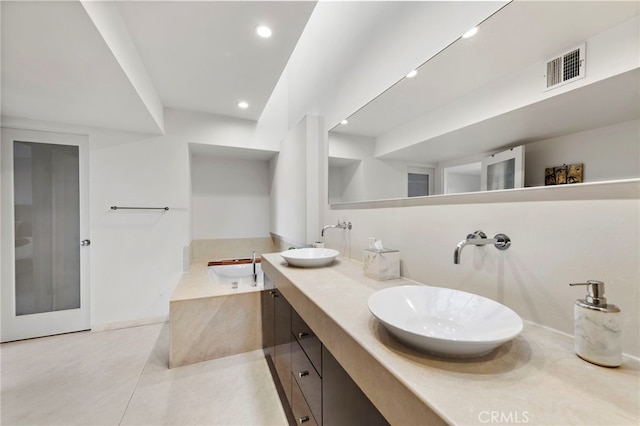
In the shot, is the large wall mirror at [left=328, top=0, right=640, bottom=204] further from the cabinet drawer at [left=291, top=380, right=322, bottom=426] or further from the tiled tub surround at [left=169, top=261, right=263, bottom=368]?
the tiled tub surround at [left=169, top=261, right=263, bottom=368]

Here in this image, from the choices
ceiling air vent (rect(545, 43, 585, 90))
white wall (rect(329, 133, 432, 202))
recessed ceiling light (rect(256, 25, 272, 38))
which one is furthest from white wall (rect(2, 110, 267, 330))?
ceiling air vent (rect(545, 43, 585, 90))

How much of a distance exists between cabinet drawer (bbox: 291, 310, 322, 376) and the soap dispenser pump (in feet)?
2.60

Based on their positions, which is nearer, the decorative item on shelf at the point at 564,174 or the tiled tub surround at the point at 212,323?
the decorative item on shelf at the point at 564,174

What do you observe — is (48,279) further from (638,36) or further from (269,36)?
(638,36)

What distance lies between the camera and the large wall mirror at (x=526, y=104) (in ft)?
2.11

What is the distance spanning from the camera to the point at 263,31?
1.66 meters

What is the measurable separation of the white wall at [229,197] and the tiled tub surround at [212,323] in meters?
1.41

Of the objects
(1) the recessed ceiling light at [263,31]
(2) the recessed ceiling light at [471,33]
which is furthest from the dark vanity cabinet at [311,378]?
(1) the recessed ceiling light at [263,31]

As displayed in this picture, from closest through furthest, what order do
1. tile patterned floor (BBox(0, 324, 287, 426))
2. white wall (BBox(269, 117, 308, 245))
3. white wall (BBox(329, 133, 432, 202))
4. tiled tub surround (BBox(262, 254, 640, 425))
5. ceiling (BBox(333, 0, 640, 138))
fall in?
tiled tub surround (BBox(262, 254, 640, 425)) → ceiling (BBox(333, 0, 640, 138)) → white wall (BBox(329, 133, 432, 202)) → tile patterned floor (BBox(0, 324, 287, 426)) → white wall (BBox(269, 117, 308, 245))

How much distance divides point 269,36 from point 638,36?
1.80 m

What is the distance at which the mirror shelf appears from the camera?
636 millimetres

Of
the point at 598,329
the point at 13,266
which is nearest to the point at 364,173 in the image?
the point at 598,329

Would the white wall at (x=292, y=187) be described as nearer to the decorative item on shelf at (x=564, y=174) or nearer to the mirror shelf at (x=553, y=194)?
the mirror shelf at (x=553, y=194)

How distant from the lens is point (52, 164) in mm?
2584
